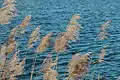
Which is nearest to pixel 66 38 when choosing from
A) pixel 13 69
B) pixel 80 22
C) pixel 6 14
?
pixel 13 69

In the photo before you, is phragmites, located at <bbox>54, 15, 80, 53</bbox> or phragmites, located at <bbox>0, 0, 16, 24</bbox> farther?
phragmites, located at <bbox>0, 0, 16, 24</bbox>

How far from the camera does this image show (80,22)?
152ft

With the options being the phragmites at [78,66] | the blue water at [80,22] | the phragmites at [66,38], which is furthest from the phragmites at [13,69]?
the blue water at [80,22]

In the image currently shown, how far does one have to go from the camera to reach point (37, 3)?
205 feet

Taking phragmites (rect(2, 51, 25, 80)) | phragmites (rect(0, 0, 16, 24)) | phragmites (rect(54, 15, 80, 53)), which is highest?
phragmites (rect(0, 0, 16, 24))

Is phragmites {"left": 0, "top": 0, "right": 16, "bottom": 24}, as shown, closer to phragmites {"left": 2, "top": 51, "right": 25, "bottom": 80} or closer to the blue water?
phragmites {"left": 2, "top": 51, "right": 25, "bottom": 80}

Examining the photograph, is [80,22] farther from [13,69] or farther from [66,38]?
[13,69]

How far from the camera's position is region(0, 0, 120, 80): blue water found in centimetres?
2676

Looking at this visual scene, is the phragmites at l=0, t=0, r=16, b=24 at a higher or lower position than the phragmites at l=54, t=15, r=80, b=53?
higher

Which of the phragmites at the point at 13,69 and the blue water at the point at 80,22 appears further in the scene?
the blue water at the point at 80,22

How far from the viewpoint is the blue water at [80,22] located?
26759 mm

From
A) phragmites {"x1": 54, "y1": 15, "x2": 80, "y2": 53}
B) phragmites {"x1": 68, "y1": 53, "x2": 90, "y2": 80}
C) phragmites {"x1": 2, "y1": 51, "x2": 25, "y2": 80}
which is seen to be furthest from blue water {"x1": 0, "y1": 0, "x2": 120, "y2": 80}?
phragmites {"x1": 68, "y1": 53, "x2": 90, "y2": 80}

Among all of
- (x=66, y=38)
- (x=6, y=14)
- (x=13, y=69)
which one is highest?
(x=6, y=14)

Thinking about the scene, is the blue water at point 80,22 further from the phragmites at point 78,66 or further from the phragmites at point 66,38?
the phragmites at point 78,66
